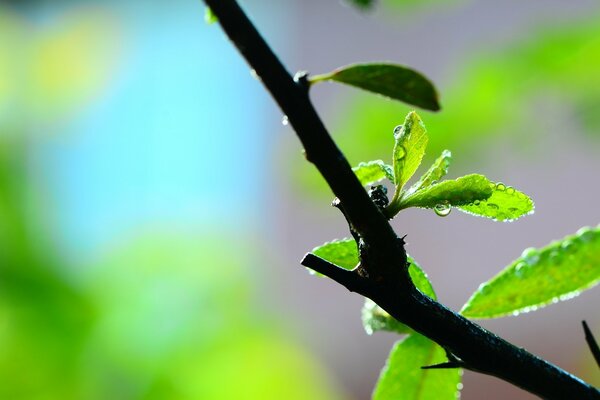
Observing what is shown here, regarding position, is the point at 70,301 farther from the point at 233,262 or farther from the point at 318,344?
the point at 318,344

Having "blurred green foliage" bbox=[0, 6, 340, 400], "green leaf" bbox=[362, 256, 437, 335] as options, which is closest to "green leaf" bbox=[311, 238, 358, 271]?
"green leaf" bbox=[362, 256, 437, 335]

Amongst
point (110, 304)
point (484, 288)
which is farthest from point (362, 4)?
point (110, 304)

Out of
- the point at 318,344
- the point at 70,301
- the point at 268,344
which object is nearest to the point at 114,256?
the point at 70,301

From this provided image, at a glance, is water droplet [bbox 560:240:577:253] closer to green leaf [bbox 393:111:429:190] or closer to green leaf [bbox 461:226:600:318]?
green leaf [bbox 461:226:600:318]

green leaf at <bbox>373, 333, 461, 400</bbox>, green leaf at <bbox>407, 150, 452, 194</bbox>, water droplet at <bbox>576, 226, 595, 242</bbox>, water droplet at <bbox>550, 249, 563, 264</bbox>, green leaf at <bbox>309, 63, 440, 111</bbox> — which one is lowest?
green leaf at <bbox>373, 333, 461, 400</bbox>

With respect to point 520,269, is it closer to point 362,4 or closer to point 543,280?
point 543,280

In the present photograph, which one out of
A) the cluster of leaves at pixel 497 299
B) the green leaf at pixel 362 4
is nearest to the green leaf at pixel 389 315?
the cluster of leaves at pixel 497 299
